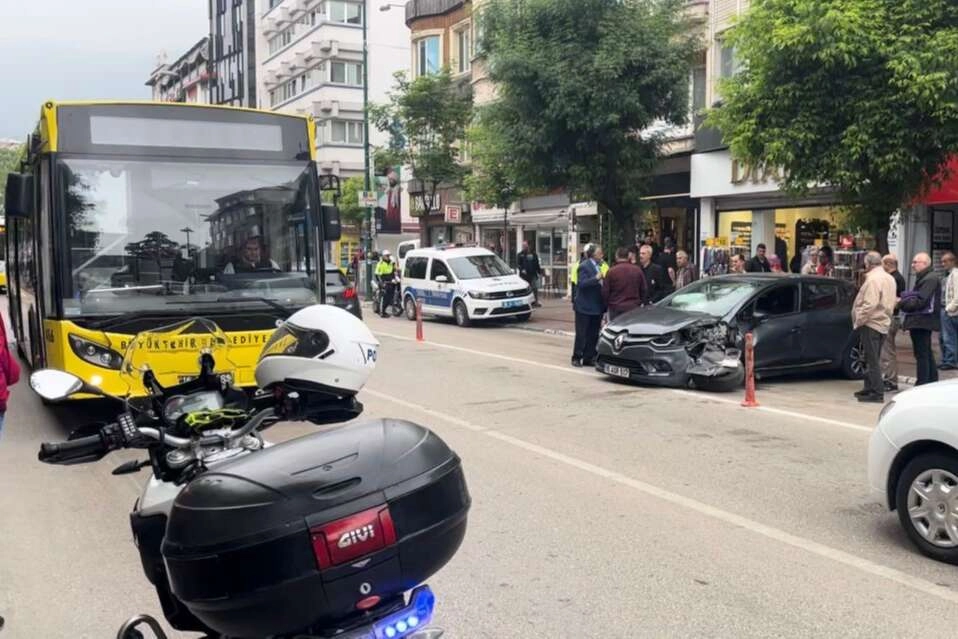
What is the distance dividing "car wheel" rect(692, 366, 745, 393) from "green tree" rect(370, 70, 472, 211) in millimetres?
20246

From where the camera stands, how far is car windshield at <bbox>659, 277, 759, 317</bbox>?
38.4ft

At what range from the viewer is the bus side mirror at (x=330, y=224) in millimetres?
8641

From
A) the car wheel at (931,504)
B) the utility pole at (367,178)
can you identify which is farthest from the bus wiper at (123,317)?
the utility pole at (367,178)

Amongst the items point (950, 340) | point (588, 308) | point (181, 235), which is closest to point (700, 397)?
point (588, 308)

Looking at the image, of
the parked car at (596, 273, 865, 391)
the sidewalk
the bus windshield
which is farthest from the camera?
the sidewalk

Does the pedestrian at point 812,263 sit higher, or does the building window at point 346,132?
the building window at point 346,132

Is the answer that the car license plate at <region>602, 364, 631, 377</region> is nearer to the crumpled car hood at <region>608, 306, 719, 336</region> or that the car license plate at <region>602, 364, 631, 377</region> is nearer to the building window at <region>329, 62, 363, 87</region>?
the crumpled car hood at <region>608, 306, 719, 336</region>

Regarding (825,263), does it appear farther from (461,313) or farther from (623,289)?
(461,313)

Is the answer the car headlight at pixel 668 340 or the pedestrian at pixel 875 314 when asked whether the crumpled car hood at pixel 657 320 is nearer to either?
the car headlight at pixel 668 340

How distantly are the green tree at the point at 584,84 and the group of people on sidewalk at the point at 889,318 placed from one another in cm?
760

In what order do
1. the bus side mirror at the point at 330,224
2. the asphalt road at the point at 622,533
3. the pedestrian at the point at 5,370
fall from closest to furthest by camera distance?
the asphalt road at the point at 622,533 < the pedestrian at the point at 5,370 < the bus side mirror at the point at 330,224

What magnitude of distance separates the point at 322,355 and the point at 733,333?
8983 millimetres

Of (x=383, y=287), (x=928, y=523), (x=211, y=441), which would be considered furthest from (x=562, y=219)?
(x=211, y=441)

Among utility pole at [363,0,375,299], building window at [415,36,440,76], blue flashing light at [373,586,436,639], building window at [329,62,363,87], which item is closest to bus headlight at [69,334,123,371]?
blue flashing light at [373,586,436,639]
